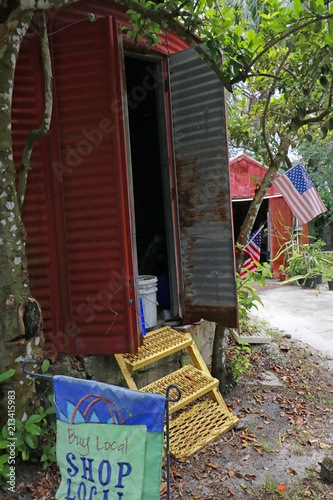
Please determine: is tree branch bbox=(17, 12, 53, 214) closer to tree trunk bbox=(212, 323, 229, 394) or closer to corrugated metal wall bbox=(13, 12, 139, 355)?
corrugated metal wall bbox=(13, 12, 139, 355)

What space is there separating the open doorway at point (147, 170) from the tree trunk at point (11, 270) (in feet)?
11.8

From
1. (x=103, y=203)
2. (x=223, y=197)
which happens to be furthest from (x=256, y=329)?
(x=103, y=203)

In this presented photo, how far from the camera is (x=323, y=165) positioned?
615 inches

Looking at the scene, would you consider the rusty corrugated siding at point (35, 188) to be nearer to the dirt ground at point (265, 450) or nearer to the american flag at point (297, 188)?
the dirt ground at point (265, 450)

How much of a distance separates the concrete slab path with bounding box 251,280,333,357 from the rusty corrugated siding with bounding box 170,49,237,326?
2.68m

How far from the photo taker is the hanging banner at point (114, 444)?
6.37 feet

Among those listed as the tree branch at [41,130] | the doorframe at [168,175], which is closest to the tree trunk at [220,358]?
the doorframe at [168,175]

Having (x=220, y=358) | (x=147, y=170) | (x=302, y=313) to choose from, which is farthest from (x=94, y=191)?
(x=302, y=313)

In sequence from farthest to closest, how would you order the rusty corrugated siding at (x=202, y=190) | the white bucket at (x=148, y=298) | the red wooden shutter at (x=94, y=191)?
1. the white bucket at (x=148, y=298)
2. the rusty corrugated siding at (x=202, y=190)
3. the red wooden shutter at (x=94, y=191)

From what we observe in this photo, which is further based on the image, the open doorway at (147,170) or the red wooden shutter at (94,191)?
the open doorway at (147,170)

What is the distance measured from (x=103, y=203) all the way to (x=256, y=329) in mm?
4091

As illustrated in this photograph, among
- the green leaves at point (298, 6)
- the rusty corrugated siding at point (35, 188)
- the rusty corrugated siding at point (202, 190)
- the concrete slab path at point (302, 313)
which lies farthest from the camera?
the concrete slab path at point (302, 313)

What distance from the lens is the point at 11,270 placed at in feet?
9.38

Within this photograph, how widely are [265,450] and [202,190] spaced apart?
9.06 ft
